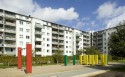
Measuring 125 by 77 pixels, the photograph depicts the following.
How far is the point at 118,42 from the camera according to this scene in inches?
1321

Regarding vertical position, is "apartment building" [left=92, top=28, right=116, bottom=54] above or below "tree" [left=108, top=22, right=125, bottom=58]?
above

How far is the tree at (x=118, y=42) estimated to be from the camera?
32.8 metres

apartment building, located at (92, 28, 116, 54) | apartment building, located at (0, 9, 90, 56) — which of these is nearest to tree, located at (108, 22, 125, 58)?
apartment building, located at (0, 9, 90, 56)

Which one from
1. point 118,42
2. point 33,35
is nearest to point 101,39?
point 33,35

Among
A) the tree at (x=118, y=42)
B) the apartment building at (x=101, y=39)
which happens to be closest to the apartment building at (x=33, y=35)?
the tree at (x=118, y=42)

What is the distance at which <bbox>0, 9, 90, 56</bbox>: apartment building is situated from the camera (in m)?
74.0

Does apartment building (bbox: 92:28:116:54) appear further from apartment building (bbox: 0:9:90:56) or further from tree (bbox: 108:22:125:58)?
tree (bbox: 108:22:125:58)

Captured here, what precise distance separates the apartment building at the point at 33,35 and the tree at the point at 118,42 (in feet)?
81.5

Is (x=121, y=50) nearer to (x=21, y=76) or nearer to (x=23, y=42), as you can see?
(x=21, y=76)

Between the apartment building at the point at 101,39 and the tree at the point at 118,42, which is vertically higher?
the apartment building at the point at 101,39

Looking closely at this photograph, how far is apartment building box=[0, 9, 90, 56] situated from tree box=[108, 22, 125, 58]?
24852mm

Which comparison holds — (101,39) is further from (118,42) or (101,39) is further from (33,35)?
(118,42)

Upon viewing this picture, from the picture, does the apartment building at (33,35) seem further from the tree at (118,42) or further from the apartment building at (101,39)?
the apartment building at (101,39)

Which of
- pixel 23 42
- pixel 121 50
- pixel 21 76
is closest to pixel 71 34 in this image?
pixel 23 42
